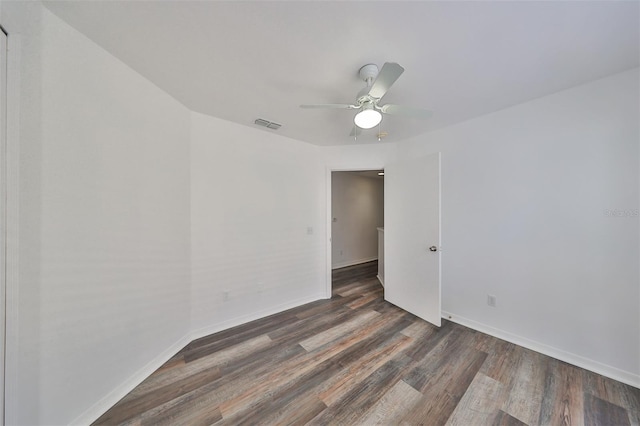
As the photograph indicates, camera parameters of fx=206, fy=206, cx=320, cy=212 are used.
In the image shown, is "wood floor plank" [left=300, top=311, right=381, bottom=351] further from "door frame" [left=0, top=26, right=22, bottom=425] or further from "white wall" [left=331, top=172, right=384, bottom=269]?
"white wall" [left=331, top=172, right=384, bottom=269]

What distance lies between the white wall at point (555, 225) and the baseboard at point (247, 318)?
1912 mm

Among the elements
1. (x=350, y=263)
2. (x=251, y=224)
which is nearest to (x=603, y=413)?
(x=251, y=224)

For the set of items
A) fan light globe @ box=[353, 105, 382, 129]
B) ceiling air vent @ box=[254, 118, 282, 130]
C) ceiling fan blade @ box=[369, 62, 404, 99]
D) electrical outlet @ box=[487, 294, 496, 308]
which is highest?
ceiling air vent @ box=[254, 118, 282, 130]

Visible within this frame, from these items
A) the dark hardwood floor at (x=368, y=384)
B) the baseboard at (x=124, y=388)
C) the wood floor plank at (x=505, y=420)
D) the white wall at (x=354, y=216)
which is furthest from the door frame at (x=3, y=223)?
the white wall at (x=354, y=216)

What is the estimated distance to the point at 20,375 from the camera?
100 centimetres

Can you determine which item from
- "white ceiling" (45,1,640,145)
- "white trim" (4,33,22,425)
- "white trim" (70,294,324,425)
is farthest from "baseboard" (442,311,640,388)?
"white trim" (4,33,22,425)

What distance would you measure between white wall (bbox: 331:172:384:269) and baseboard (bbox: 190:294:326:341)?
1.95 metres

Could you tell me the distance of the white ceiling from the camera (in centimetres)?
110

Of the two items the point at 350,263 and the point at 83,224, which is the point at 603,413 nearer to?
the point at 83,224

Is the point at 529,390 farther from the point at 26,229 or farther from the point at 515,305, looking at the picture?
the point at 26,229

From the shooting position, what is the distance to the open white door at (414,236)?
7.97 feet

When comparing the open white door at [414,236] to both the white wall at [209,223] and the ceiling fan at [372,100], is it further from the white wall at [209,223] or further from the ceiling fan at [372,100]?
the ceiling fan at [372,100]

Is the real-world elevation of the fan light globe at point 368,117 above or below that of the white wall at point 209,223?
above

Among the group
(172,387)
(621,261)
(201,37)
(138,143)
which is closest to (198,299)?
(172,387)
